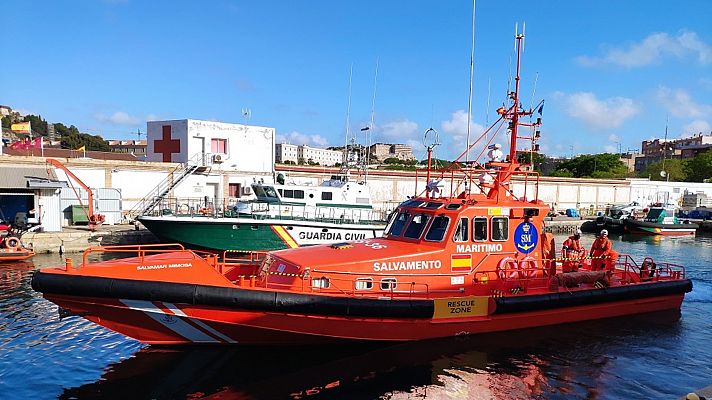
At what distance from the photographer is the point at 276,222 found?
17.2m

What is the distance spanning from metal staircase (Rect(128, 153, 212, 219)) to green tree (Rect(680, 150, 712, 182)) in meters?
61.7

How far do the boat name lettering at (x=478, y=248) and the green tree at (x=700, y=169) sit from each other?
A: 65.0m

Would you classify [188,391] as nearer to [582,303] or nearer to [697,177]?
[582,303]

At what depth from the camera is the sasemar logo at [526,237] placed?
30.2 feet

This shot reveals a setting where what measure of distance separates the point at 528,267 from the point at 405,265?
2674 millimetres

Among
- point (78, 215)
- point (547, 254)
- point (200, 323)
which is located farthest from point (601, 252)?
point (78, 215)

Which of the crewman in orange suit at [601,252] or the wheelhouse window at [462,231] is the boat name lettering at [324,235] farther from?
the wheelhouse window at [462,231]

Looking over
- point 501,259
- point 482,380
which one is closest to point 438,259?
point 501,259

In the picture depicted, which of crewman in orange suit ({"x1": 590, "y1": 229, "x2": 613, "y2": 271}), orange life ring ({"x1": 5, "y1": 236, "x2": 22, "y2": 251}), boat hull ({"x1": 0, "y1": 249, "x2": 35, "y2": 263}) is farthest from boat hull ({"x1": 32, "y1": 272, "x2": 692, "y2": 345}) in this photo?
orange life ring ({"x1": 5, "y1": 236, "x2": 22, "y2": 251})

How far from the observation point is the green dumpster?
70.4 ft

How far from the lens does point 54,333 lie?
894 cm

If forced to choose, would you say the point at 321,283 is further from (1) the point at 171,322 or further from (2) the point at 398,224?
(1) the point at 171,322

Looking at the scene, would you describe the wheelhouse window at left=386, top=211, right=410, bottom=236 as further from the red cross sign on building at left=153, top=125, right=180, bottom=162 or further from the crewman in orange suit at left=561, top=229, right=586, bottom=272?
the red cross sign on building at left=153, top=125, right=180, bottom=162

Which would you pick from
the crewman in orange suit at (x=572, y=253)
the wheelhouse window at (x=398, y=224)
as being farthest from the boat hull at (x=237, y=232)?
the crewman in orange suit at (x=572, y=253)
